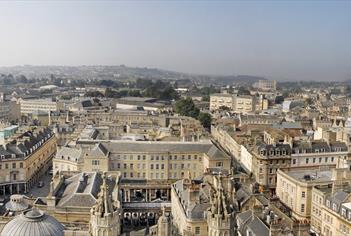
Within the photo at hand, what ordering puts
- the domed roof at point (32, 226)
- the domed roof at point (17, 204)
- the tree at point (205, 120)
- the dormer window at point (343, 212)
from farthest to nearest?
1. the tree at point (205, 120)
2. the domed roof at point (17, 204)
3. the dormer window at point (343, 212)
4. the domed roof at point (32, 226)

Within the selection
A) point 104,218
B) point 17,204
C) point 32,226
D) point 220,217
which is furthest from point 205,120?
point 220,217

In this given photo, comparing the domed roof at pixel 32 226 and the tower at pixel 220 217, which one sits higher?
the tower at pixel 220 217

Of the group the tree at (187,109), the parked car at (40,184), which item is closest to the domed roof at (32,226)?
the parked car at (40,184)

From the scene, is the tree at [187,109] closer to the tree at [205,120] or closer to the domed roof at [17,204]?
the tree at [205,120]

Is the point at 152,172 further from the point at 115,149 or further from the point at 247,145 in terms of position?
the point at 247,145

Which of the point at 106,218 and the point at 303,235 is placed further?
the point at 303,235

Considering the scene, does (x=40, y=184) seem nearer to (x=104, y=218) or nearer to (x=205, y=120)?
(x=104, y=218)

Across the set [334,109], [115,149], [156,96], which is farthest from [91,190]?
[156,96]

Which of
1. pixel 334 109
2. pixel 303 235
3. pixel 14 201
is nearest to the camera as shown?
pixel 303 235

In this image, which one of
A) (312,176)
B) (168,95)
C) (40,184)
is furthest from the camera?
(168,95)

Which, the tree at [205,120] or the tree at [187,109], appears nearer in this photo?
the tree at [205,120]

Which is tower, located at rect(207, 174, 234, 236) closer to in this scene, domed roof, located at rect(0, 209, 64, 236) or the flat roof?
domed roof, located at rect(0, 209, 64, 236)
